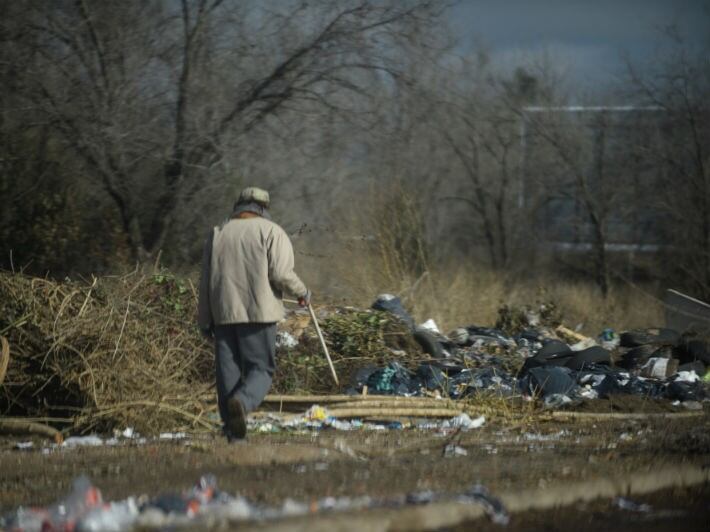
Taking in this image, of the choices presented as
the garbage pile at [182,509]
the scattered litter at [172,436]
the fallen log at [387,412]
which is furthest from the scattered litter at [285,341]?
the garbage pile at [182,509]

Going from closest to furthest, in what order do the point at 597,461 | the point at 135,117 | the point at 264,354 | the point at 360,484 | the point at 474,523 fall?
1. the point at 474,523
2. the point at 360,484
3. the point at 597,461
4. the point at 264,354
5. the point at 135,117

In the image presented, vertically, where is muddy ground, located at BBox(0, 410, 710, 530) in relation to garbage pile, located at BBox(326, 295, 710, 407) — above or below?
above

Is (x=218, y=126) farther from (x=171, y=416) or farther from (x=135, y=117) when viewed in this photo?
(x=171, y=416)

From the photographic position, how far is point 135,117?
16578mm

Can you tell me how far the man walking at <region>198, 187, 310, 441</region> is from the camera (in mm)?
7895

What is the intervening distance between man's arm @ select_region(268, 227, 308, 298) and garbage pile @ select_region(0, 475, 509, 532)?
2.43 meters

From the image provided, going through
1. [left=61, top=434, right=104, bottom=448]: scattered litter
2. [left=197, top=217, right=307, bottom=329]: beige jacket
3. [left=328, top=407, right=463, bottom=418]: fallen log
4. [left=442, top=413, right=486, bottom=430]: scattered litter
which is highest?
[left=197, top=217, right=307, bottom=329]: beige jacket

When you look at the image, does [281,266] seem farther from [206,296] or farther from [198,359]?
[198,359]

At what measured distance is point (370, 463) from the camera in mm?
7250

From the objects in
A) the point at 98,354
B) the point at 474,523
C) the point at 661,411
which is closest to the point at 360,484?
the point at 474,523

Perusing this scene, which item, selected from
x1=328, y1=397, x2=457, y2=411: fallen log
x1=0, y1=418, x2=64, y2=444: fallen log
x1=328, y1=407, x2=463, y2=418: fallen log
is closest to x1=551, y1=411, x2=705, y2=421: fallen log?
x1=328, y1=397, x2=457, y2=411: fallen log

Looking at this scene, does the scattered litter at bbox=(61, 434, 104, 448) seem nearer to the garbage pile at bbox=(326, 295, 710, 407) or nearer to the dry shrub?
the dry shrub

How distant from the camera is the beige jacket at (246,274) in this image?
7.89m

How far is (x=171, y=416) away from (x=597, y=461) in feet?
12.5
